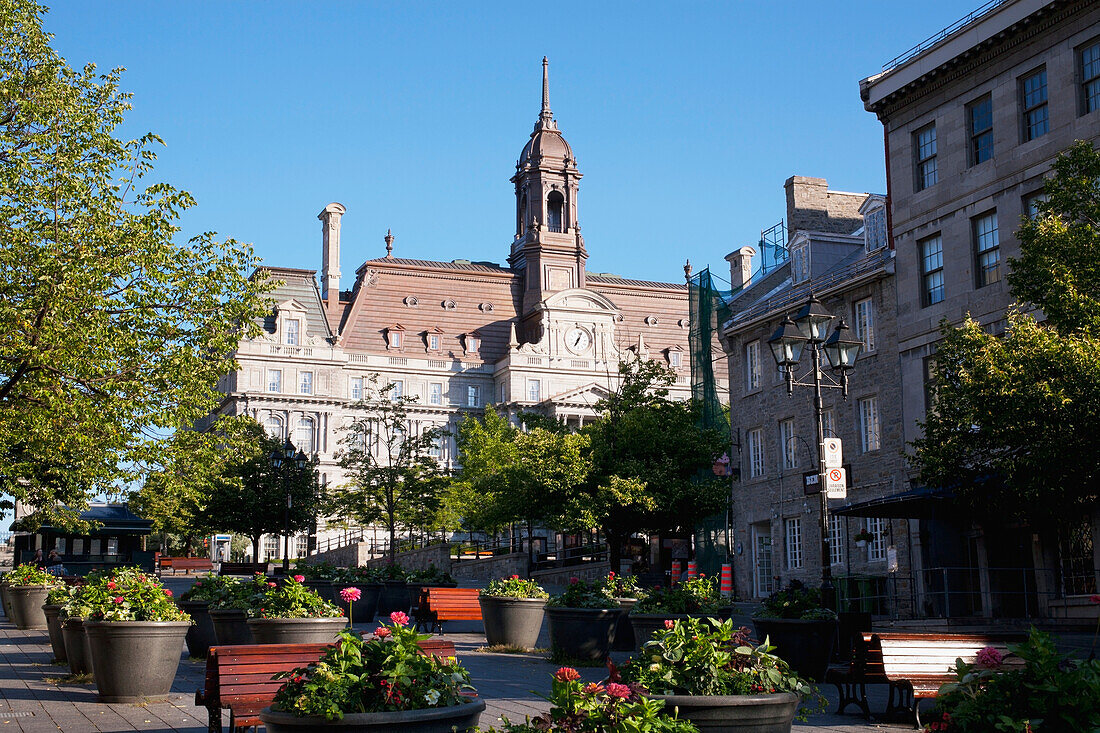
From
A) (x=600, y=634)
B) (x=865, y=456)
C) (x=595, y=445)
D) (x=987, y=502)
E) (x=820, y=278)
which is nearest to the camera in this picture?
(x=600, y=634)

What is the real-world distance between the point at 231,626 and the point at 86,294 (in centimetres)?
596

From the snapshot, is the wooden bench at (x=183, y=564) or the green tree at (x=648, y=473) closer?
the green tree at (x=648, y=473)

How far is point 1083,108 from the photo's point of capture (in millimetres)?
27312

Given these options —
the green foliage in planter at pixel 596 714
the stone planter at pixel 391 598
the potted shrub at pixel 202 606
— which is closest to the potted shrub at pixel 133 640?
the potted shrub at pixel 202 606

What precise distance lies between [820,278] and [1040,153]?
10.1 m

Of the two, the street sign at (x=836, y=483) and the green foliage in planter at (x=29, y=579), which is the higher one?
the street sign at (x=836, y=483)

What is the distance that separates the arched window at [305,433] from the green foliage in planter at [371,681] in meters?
86.5

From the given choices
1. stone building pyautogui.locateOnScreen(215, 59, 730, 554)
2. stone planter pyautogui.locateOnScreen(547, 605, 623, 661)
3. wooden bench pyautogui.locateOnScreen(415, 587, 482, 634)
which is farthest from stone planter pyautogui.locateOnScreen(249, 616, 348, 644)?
stone building pyautogui.locateOnScreen(215, 59, 730, 554)

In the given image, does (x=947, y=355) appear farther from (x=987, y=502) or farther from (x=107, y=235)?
(x=107, y=235)

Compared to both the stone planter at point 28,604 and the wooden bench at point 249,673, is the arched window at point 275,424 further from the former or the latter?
the wooden bench at point 249,673

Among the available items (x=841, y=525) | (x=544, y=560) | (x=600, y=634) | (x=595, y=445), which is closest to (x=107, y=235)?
(x=600, y=634)

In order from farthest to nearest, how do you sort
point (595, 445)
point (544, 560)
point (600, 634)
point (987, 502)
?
point (544, 560)
point (595, 445)
point (987, 502)
point (600, 634)

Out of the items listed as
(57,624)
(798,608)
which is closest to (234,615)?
(57,624)

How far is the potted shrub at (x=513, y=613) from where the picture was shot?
20.7 m
